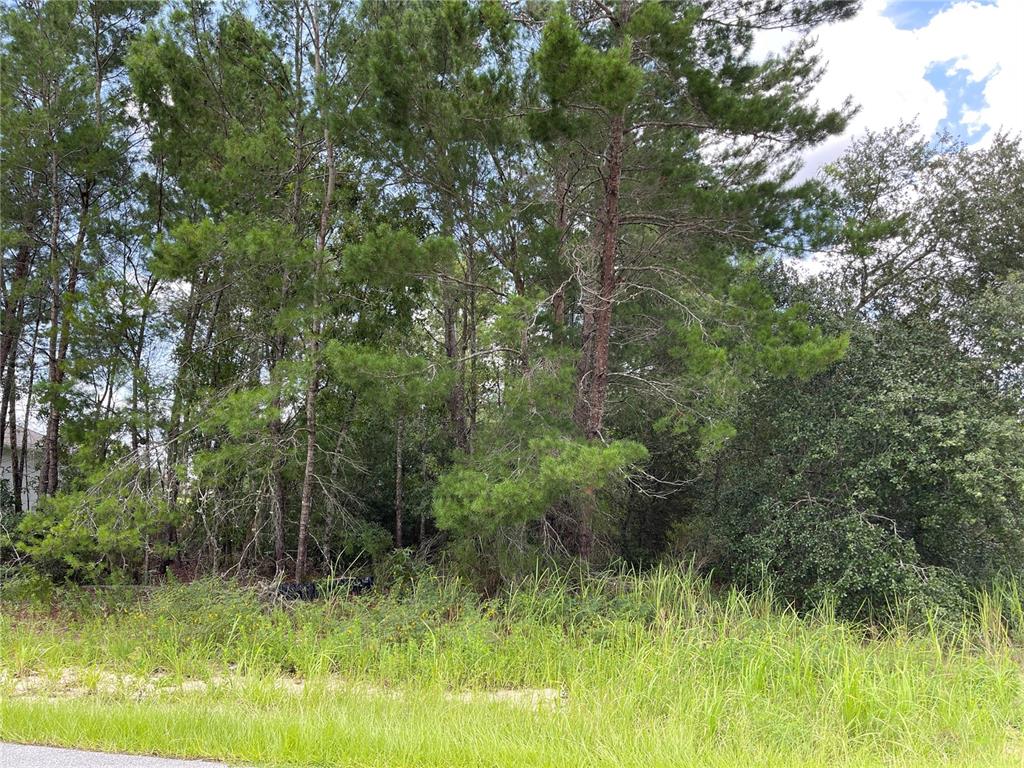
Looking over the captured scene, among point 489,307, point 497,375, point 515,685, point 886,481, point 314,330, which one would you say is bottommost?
point 515,685

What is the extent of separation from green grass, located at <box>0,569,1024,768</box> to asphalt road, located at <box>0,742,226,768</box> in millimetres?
106

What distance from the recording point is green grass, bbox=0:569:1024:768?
114 inches

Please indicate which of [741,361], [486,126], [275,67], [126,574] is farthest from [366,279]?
[126,574]

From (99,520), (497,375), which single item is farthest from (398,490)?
(99,520)

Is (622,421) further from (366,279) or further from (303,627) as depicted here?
(303,627)

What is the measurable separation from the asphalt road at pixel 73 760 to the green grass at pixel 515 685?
0.35ft

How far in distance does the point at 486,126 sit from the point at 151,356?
6940 millimetres

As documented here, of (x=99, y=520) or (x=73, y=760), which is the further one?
(x=99, y=520)

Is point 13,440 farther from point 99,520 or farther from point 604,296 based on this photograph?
point 604,296

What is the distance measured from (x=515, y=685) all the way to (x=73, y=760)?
2737 mm

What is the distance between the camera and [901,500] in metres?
8.20

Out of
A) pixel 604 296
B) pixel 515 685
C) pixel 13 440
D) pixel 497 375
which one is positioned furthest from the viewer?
pixel 13 440

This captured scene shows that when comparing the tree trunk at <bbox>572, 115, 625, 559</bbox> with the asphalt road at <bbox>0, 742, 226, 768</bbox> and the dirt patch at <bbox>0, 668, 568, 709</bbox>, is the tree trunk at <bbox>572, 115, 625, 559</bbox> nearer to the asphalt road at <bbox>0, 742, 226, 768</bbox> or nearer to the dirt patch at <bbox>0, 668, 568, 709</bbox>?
the dirt patch at <bbox>0, 668, 568, 709</bbox>

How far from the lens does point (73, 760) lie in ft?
9.25
